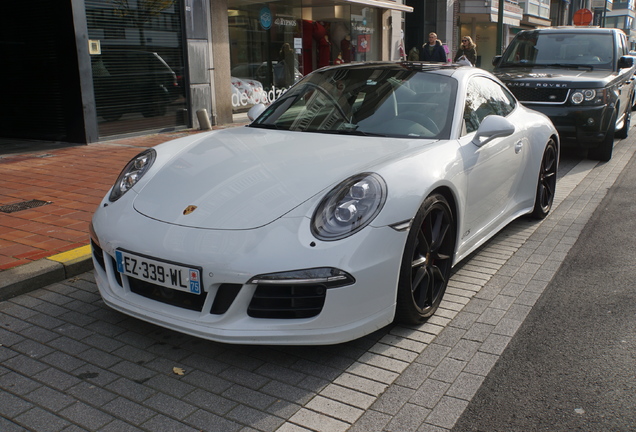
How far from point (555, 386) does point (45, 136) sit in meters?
9.43

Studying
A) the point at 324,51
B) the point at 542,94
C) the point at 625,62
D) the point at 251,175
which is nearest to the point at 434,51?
the point at 324,51

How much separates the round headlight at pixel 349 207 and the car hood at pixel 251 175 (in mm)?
93

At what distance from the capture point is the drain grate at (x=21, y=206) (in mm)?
5570

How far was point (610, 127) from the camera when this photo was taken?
28.4ft

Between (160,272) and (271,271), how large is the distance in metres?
0.57

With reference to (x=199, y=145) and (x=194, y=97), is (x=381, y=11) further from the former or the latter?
(x=199, y=145)

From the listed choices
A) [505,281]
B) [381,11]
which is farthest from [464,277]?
[381,11]

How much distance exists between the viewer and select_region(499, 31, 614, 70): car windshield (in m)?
9.53

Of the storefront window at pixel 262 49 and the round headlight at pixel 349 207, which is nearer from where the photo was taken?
the round headlight at pixel 349 207

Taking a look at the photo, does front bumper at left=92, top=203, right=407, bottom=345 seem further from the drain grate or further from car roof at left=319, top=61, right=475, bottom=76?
the drain grate

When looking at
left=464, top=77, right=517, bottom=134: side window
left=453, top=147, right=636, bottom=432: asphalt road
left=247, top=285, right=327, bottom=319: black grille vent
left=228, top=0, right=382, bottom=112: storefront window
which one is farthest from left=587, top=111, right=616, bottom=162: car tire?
left=247, top=285, right=327, bottom=319: black grille vent

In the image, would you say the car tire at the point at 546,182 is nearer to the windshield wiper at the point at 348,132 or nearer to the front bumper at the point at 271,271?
the windshield wiper at the point at 348,132

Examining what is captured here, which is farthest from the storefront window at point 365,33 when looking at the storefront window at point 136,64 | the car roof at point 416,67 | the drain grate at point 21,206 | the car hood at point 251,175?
the car hood at point 251,175

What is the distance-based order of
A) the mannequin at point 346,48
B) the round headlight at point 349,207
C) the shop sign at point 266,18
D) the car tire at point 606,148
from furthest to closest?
the mannequin at point 346,48 < the shop sign at point 266,18 < the car tire at point 606,148 < the round headlight at point 349,207
